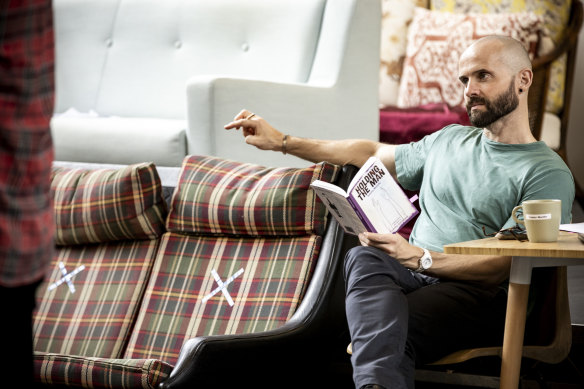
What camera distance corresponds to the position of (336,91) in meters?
3.26

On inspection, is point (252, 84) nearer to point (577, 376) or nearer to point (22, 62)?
point (577, 376)

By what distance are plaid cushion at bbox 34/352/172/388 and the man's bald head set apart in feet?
3.49

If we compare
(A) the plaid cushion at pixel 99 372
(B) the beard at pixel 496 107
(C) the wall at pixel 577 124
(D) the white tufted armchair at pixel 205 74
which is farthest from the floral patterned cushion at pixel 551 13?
(A) the plaid cushion at pixel 99 372

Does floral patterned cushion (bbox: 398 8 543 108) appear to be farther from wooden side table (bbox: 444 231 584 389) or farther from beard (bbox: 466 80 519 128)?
wooden side table (bbox: 444 231 584 389)

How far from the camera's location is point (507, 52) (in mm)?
2020

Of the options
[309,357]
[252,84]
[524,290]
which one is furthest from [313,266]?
[252,84]

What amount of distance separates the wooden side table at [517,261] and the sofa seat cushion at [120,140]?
1719 millimetres

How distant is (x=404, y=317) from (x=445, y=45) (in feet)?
8.74

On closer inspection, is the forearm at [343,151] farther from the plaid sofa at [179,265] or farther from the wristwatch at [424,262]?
the wristwatch at [424,262]

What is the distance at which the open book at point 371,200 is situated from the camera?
5.95 feet

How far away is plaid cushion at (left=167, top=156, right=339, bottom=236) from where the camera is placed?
2133mm

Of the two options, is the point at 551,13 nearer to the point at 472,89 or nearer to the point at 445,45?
the point at 445,45

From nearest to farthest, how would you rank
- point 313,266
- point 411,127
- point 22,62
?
point 22,62
point 313,266
point 411,127

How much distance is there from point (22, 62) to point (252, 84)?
2.16 metres
